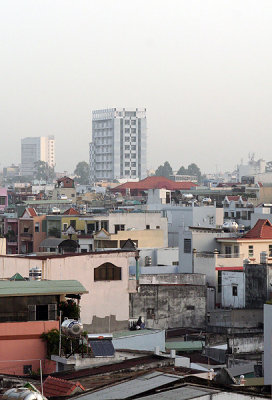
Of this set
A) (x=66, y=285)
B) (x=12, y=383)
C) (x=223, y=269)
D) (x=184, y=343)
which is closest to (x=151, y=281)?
(x=223, y=269)

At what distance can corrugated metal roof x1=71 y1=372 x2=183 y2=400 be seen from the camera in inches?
600

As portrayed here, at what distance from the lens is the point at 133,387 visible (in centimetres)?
1567

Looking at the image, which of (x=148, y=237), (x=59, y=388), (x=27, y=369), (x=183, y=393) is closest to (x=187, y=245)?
(x=148, y=237)

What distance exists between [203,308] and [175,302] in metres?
1.13

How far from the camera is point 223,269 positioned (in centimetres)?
4184

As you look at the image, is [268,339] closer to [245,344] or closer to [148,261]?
[245,344]

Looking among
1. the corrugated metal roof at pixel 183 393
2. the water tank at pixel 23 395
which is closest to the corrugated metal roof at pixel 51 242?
the corrugated metal roof at pixel 183 393

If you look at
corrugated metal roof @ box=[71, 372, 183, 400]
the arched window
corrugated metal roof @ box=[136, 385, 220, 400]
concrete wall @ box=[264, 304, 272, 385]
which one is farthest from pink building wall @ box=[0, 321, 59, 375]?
the arched window

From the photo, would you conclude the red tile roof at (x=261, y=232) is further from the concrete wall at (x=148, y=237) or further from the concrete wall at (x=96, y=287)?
the concrete wall at (x=96, y=287)

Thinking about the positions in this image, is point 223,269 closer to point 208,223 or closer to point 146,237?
point 146,237

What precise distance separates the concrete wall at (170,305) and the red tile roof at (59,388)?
1793cm

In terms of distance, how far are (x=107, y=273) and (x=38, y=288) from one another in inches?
380

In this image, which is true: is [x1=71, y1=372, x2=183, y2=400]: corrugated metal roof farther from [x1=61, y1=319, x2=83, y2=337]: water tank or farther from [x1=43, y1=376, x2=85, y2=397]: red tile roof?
[x1=61, y1=319, x2=83, y2=337]: water tank

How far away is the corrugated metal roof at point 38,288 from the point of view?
70.0 feet
